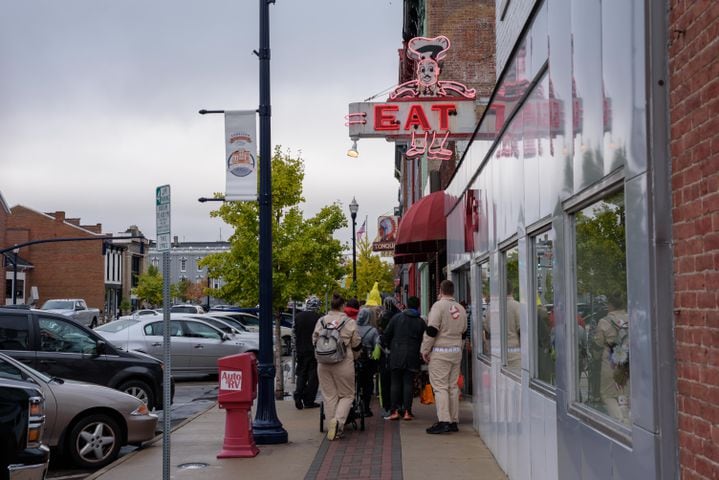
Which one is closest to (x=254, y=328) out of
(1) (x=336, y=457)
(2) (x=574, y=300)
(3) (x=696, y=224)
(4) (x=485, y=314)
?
(4) (x=485, y=314)

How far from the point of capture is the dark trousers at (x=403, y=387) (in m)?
13.2

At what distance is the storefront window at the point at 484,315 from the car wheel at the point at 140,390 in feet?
18.2

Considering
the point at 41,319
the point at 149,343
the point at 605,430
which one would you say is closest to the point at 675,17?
the point at 605,430

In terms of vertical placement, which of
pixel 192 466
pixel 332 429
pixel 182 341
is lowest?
pixel 192 466

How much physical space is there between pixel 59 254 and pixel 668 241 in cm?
8540

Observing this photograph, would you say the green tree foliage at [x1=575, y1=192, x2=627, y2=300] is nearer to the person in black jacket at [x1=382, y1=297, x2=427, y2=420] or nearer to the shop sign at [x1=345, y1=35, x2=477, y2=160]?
the person in black jacket at [x1=382, y1=297, x2=427, y2=420]

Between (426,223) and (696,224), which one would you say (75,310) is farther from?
(696,224)

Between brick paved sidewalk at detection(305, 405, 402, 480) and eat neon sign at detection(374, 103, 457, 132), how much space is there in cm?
723

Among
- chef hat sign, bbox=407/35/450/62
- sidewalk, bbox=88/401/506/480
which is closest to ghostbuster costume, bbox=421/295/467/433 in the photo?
sidewalk, bbox=88/401/506/480

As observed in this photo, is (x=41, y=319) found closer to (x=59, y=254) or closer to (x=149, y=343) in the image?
(x=149, y=343)

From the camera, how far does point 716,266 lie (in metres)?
3.66

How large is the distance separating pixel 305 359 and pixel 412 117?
575 cm

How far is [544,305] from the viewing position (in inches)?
277

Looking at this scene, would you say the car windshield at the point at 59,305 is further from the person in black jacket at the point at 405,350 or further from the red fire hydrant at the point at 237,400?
the red fire hydrant at the point at 237,400
